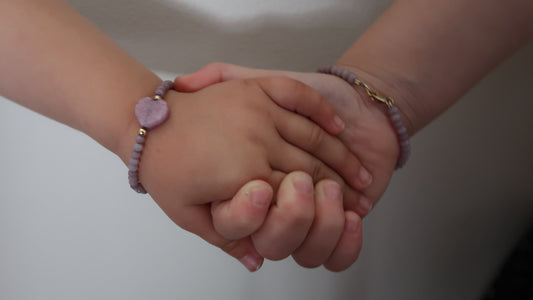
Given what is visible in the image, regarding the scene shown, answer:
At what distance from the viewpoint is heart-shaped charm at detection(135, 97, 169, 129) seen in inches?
18.7

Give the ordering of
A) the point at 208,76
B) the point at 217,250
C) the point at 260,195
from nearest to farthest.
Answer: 1. the point at 260,195
2. the point at 208,76
3. the point at 217,250

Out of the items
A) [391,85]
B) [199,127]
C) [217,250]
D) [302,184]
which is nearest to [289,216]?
[302,184]

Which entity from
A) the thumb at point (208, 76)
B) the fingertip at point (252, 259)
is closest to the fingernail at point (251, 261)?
the fingertip at point (252, 259)

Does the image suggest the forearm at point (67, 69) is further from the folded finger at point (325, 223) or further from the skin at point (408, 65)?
the folded finger at point (325, 223)

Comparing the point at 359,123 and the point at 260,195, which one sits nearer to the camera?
the point at 260,195

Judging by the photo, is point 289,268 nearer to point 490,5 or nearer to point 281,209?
point 281,209

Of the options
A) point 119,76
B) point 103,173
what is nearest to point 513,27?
point 119,76

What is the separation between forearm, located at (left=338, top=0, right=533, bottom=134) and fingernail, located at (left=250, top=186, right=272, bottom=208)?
0.26 meters

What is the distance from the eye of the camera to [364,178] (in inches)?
22.8

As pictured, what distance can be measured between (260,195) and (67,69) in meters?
0.28

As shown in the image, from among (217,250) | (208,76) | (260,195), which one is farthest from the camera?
(217,250)

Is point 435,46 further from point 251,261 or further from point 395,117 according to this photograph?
point 251,261

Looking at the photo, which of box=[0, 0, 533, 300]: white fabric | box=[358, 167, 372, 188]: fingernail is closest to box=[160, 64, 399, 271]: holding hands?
box=[358, 167, 372, 188]: fingernail

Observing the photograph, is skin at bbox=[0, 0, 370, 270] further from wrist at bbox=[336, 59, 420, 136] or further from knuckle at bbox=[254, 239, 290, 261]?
wrist at bbox=[336, 59, 420, 136]
